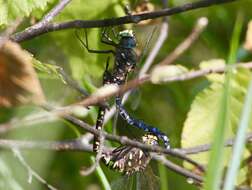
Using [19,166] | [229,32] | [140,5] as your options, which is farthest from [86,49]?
[229,32]

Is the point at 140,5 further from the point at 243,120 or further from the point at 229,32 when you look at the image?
the point at 243,120

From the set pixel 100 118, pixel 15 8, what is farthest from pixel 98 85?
pixel 15 8

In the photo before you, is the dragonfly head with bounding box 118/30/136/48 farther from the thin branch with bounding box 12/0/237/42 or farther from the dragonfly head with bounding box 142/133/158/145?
the thin branch with bounding box 12/0/237/42

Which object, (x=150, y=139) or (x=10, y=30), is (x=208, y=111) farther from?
(x=10, y=30)

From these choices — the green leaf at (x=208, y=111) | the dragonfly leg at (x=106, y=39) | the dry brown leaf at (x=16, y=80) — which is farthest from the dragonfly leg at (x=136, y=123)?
the dry brown leaf at (x=16, y=80)

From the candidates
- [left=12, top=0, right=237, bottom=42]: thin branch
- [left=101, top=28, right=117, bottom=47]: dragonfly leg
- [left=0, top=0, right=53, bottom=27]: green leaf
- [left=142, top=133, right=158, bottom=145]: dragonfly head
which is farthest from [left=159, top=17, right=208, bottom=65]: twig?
[left=101, top=28, right=117, bottom=47]: dragonfly leg
